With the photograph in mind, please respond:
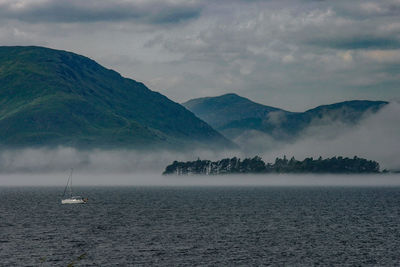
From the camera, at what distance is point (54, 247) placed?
334 ft

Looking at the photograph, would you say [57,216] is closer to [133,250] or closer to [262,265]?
[133,250]

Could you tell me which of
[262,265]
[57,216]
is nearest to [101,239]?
[262,265]

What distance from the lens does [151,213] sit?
17212 cm

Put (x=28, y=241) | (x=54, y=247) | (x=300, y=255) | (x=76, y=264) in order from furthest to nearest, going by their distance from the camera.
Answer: (x=28, y=241) → (x=54, y=247) → (x=300, y=255) → (x=76, y=264)

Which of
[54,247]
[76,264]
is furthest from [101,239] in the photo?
[76,264]

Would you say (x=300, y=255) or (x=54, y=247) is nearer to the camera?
(x=300, y=255)

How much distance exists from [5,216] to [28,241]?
57.8 metres

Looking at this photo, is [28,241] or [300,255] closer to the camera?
[300,255]

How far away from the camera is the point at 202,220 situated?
150 m

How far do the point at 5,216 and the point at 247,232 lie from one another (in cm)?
7435

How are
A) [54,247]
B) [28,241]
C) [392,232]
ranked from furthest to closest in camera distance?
[392,232]
[28,241]
[54,247]

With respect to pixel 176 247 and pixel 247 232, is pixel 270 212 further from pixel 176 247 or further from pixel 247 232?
pixel 176 247

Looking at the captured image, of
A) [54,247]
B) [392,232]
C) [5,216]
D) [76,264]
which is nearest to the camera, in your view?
[76,264]

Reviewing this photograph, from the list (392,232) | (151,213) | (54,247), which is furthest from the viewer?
(151,213)
